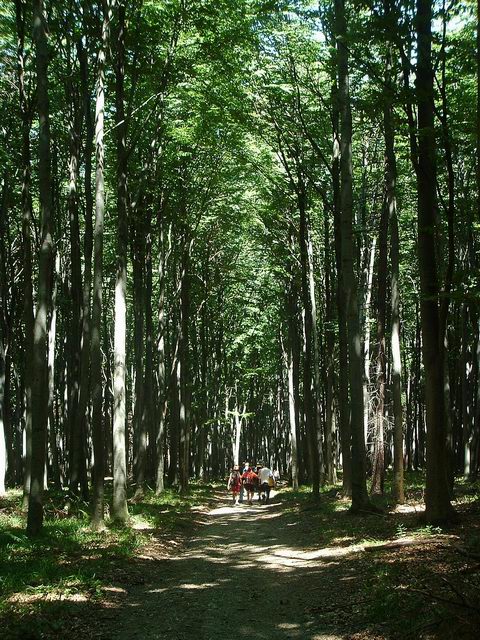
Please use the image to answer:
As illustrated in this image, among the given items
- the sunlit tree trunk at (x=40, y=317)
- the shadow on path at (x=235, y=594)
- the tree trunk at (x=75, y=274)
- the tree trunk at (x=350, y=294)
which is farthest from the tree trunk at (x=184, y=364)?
the sunlit tree trunk at (x=40, y=317)

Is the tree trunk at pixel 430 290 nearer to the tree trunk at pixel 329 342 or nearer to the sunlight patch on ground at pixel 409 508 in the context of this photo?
the sunlight patch on ground at pixel 409 508

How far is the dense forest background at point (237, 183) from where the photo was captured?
10492mm

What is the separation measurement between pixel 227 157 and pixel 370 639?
62.8 ft

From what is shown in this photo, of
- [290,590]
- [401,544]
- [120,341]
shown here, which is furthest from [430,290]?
[120,341]

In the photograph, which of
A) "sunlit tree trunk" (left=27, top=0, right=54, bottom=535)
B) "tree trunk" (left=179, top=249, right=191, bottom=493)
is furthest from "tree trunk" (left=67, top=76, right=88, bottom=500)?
"tree trunk" (left=179, top=249, right=191, bottom=493)

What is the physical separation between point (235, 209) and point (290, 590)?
61.4ft

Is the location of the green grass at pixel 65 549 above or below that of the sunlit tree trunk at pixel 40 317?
below

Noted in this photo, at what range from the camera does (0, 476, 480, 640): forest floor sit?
5742mm

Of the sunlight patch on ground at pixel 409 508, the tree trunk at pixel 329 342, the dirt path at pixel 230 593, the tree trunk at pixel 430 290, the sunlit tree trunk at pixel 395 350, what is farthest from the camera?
the tree trunk at pixel 329 342

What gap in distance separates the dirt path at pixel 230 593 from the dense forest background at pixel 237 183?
7.53 feet

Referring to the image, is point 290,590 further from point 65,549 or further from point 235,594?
point 65,549

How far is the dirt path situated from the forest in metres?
0.19

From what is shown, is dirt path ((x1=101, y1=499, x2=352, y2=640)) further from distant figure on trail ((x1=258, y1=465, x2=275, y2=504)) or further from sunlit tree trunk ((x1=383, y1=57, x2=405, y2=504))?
distant figure on trail ((x1=258, y1=465, x2=275, y2=504))

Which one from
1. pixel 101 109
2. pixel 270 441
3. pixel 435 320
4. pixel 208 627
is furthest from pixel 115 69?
pixel 270 441
